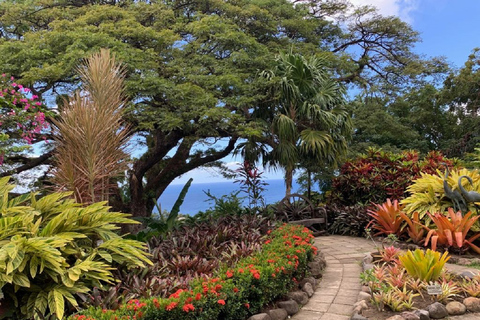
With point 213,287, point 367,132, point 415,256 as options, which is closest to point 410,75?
point 367,132

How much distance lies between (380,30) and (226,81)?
778cm

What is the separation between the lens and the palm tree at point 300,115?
8.22 metres

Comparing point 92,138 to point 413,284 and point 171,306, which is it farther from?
point 413,284

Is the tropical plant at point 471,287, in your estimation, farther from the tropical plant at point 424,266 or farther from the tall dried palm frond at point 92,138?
the tall dried palm frond at point 92,138

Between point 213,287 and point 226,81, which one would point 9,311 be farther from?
point 226,81

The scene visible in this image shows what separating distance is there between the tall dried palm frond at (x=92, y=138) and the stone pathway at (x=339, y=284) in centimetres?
265

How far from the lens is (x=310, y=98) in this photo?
8758 millimetres

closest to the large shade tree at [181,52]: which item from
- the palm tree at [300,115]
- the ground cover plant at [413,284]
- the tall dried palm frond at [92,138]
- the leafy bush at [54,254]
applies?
the palm tree at [300,115]

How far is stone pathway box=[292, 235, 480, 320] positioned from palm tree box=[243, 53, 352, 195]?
2.72m

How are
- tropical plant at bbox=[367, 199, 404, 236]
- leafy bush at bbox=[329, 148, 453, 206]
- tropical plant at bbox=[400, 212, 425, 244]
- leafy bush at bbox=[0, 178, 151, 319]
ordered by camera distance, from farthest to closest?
leafy bush at bbox=[329, 148, 453, 206]
tropical plant at bbox=[367, 199, 404, 236]
tropical plant at bbox=[400, 212, 425, 244]
leafy bush at bbox=[0, 178, 151, 319]

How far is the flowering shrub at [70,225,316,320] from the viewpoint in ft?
8.00

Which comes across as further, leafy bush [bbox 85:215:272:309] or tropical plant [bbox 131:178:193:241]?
tropical plant [bbox 131:178:193:241]

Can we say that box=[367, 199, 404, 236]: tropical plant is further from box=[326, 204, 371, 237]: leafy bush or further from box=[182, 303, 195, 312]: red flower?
box=[182, 303, 195, 312]: red flower

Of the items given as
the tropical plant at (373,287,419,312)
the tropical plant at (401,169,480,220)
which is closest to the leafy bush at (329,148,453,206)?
the tropical plant at (401,169,480,220)
